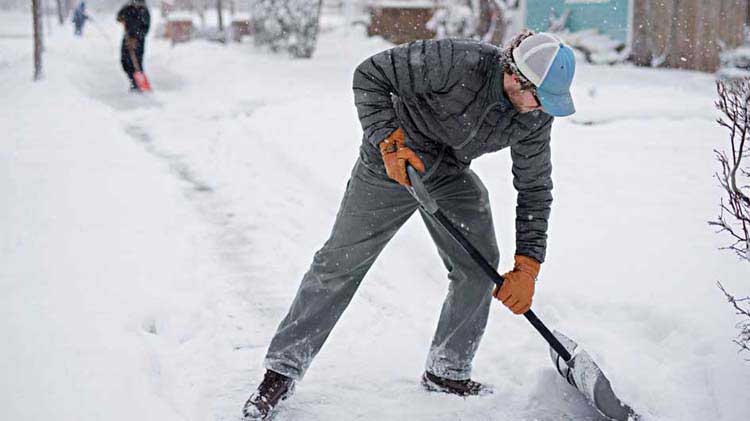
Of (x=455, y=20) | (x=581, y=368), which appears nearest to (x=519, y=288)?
(x=581, y=368)

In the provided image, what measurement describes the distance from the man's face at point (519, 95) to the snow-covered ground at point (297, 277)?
1278 millimetres

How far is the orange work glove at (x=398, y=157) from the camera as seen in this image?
2762 mm

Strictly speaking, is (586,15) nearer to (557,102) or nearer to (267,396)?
(557,102)

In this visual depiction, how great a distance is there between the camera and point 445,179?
308cm

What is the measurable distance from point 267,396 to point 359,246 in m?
0.67

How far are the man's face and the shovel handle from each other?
42cm

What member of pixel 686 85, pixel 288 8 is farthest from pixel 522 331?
pixel 288 8

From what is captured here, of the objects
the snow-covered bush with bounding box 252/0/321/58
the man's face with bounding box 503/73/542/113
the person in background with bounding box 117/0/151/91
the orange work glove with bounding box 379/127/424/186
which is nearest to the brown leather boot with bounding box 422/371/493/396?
the orange work glove with bounding box 379/127/424/186

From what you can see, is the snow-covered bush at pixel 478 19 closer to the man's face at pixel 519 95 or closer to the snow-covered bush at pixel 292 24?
the snow-covered bush at pixel 292 24

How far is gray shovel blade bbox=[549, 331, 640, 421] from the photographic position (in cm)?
298

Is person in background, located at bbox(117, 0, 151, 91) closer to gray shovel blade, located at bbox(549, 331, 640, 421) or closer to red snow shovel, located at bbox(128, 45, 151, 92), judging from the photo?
red snow shovel, located at bbox(128, 45, 151, 92)

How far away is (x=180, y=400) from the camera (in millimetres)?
3129

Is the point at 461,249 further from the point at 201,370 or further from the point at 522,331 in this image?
the point at 201,370

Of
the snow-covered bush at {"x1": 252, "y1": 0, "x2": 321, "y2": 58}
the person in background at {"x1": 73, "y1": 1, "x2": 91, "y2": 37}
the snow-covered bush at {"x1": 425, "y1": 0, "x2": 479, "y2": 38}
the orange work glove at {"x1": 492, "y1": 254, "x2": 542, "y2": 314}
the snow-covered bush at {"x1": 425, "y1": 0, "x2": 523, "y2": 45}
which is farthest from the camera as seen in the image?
the person in background at {"x1": 73, "y1": 1, "x2": 91, "y2": 37}
